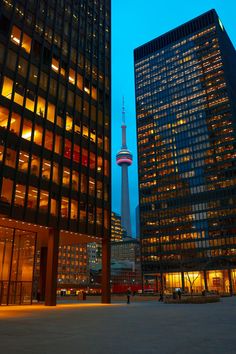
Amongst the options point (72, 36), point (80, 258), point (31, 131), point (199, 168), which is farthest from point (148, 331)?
point (80, 258)

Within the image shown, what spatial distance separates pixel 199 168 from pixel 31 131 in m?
125

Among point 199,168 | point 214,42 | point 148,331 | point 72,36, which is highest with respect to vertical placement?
point 214,42

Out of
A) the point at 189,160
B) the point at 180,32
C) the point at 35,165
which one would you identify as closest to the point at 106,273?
the point at 35,165

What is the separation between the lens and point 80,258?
19912 centimetres

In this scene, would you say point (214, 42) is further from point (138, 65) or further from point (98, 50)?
point (98, 50)

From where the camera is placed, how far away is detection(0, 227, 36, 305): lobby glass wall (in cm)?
3878

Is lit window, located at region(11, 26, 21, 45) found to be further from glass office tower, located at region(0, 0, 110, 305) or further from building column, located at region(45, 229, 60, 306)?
building column, located at region(45, 229, 60, 306)

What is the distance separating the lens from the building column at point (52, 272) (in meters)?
36.9

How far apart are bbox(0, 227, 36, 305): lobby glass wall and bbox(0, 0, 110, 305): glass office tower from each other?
119 mm

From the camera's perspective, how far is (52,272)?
3822cm

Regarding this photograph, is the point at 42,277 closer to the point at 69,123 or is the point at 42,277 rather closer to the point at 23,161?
the point at 23,161

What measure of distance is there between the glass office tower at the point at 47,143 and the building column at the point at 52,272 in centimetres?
12

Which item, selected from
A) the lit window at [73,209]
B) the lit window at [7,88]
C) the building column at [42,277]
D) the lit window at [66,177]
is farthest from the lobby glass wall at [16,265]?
the lit window at [7,88]

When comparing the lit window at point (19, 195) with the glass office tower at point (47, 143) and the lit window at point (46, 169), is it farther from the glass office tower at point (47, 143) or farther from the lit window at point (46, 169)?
the lit window at point (46, 169)
